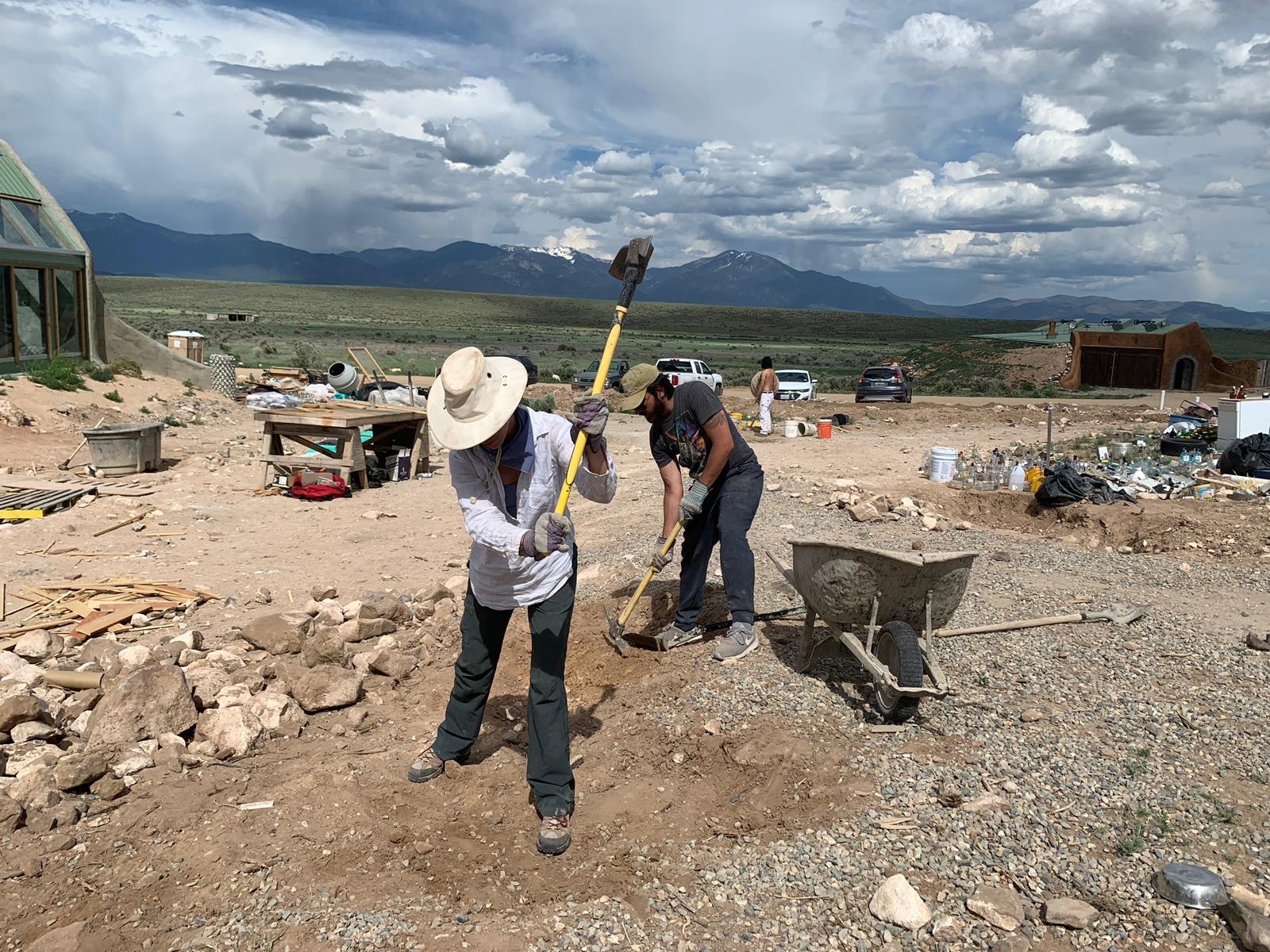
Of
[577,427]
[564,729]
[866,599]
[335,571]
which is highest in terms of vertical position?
[577,427]

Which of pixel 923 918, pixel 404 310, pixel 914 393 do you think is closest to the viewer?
pixel 923 918

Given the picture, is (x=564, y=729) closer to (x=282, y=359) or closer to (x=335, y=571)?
(x=335, y=571)

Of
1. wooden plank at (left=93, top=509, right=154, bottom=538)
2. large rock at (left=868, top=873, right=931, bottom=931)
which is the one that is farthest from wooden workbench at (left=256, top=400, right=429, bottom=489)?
large rock at (left=868, top=873, right=931, bottom=931)

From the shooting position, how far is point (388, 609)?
6.49 metres

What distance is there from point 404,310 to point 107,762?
111 metres

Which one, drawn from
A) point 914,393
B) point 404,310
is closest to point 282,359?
point 914,393

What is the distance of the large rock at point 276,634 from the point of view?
5.77 metres

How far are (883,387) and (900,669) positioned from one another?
22.8m

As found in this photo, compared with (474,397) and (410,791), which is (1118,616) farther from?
(474,397)

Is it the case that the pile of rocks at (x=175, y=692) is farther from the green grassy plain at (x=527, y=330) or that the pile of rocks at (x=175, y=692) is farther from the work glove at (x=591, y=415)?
the green grassy plain at (x=527, y=330)

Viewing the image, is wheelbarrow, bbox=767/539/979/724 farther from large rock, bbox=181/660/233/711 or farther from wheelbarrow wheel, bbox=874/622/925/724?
large rock, bbox=181/660/233/711

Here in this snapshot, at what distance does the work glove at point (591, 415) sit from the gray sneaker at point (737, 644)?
6.82 ft

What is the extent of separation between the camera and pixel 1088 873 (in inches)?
133

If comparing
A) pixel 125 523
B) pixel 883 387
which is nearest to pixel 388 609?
pixel 125 523
